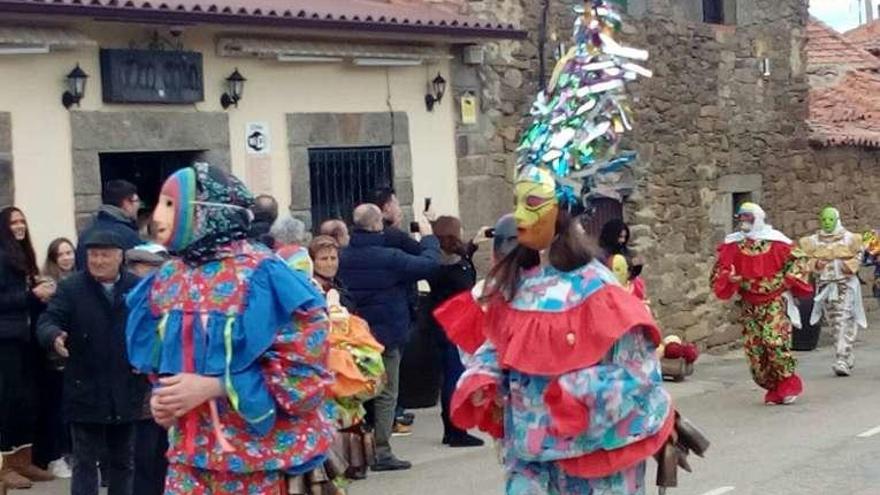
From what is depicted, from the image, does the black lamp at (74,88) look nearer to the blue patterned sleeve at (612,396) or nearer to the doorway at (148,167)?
the doorway at (148,167)

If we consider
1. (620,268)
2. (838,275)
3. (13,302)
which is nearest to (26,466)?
(13,302)

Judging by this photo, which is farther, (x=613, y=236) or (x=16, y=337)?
(x=613, y=236)

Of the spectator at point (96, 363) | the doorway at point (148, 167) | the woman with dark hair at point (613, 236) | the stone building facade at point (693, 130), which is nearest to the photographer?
the spectator at point (96, 363)

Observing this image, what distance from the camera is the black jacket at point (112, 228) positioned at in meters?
7.67

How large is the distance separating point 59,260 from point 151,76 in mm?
2147

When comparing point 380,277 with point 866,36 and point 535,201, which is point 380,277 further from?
point 866,36

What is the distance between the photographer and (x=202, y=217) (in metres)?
4.86

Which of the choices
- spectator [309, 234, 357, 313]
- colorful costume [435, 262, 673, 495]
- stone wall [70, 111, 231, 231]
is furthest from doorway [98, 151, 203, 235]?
colorful costume [435, 262, 673, 495]

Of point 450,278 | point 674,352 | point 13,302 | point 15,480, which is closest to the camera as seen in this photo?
Result: point 13,302

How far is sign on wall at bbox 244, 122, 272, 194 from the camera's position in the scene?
39.4 feet

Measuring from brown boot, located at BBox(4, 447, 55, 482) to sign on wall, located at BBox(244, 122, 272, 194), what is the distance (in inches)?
128

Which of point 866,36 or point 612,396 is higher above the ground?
point 866,36

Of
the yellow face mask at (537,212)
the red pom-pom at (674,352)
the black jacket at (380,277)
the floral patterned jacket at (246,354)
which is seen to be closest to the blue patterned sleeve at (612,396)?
the yellow face mask at (537,212)

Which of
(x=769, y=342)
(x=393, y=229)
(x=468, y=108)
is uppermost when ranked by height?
(x=468, y=108)
